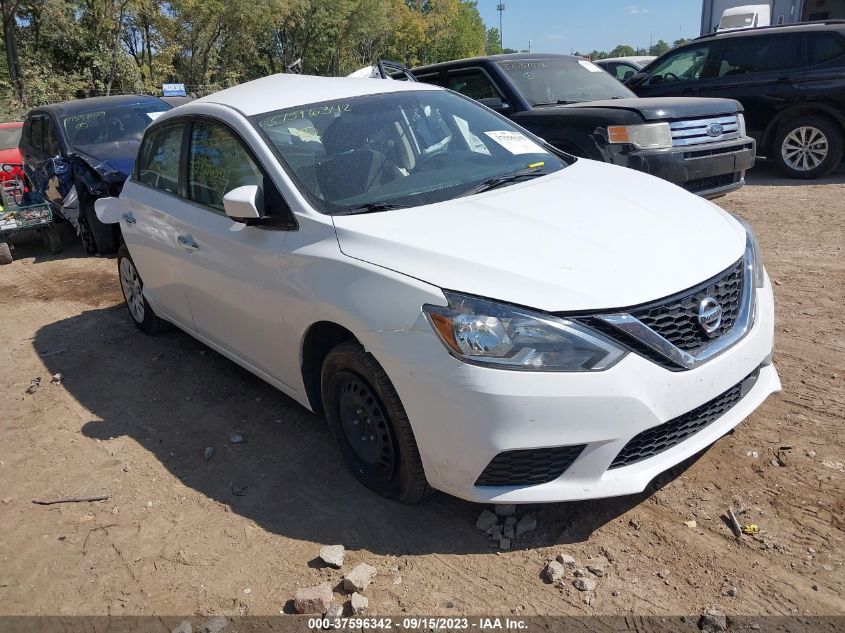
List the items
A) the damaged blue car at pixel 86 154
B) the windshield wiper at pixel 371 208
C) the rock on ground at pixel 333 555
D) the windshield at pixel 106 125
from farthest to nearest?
the windshield at pixel 106 125 < the damaged blue car at pixel 86 154 < the windshield wiper at pixel 371 208 < the rock on ground at pixel 333 555

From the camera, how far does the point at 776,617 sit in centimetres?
238

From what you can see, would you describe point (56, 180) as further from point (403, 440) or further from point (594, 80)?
point (403, 440)

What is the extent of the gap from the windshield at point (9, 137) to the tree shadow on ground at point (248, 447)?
27.3ft

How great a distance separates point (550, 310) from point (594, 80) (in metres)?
6.04

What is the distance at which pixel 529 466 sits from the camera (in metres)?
2.64

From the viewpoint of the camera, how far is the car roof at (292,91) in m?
3.86

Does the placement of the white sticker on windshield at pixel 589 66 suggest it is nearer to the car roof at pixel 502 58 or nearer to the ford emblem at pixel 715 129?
the car roof at pixel 502 58

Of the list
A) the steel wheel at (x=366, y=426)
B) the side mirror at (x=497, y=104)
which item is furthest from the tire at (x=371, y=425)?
the side mirror at (x=497, y=104)

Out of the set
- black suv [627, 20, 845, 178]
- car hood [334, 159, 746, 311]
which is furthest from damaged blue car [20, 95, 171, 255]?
black suv [627, 20, 845, 178]

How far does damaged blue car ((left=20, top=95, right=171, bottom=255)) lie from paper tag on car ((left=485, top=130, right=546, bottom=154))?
537 centimetres

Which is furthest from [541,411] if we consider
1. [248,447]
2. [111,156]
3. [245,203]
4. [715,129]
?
[111,156]

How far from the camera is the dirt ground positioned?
2.61 meters

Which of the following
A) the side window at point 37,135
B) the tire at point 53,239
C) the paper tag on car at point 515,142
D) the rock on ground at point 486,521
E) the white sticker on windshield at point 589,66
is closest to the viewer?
the rock on ground at point 486,521

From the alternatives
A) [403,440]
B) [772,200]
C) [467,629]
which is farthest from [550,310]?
[772,200]
